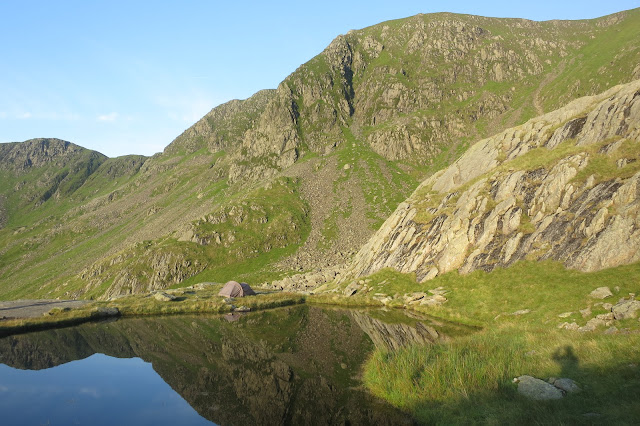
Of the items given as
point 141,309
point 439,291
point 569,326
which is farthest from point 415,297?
point 141,309

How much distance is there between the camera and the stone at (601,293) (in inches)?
1166

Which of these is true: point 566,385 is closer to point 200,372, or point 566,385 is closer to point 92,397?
point 200,372

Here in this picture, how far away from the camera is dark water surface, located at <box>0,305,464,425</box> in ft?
56.0

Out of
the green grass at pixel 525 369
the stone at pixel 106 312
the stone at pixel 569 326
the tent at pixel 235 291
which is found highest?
the stone at pixel 106 312

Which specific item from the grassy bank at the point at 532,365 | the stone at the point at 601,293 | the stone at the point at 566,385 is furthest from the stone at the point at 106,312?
the stone at the point at 601,293

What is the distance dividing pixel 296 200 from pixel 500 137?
88.3 m

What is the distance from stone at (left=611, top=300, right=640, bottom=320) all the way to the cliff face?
27.5ft

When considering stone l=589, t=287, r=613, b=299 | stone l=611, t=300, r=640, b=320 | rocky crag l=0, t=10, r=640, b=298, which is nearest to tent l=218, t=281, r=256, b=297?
rocky crag l=0, t=10, r=640, b=298

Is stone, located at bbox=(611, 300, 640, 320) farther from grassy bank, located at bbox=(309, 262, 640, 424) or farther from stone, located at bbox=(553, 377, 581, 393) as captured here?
stone, located at bbox=(553, 377, 581, 393)

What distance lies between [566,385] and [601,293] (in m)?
21.4

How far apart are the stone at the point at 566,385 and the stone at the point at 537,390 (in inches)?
12.6

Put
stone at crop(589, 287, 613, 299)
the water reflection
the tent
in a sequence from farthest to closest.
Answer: the tent → stone at crop(589, 287, 613, 299) → the water reflection

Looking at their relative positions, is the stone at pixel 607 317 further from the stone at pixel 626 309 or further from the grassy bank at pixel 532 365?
the grassy bank at pixel 532 365

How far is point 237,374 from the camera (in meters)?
22.4
